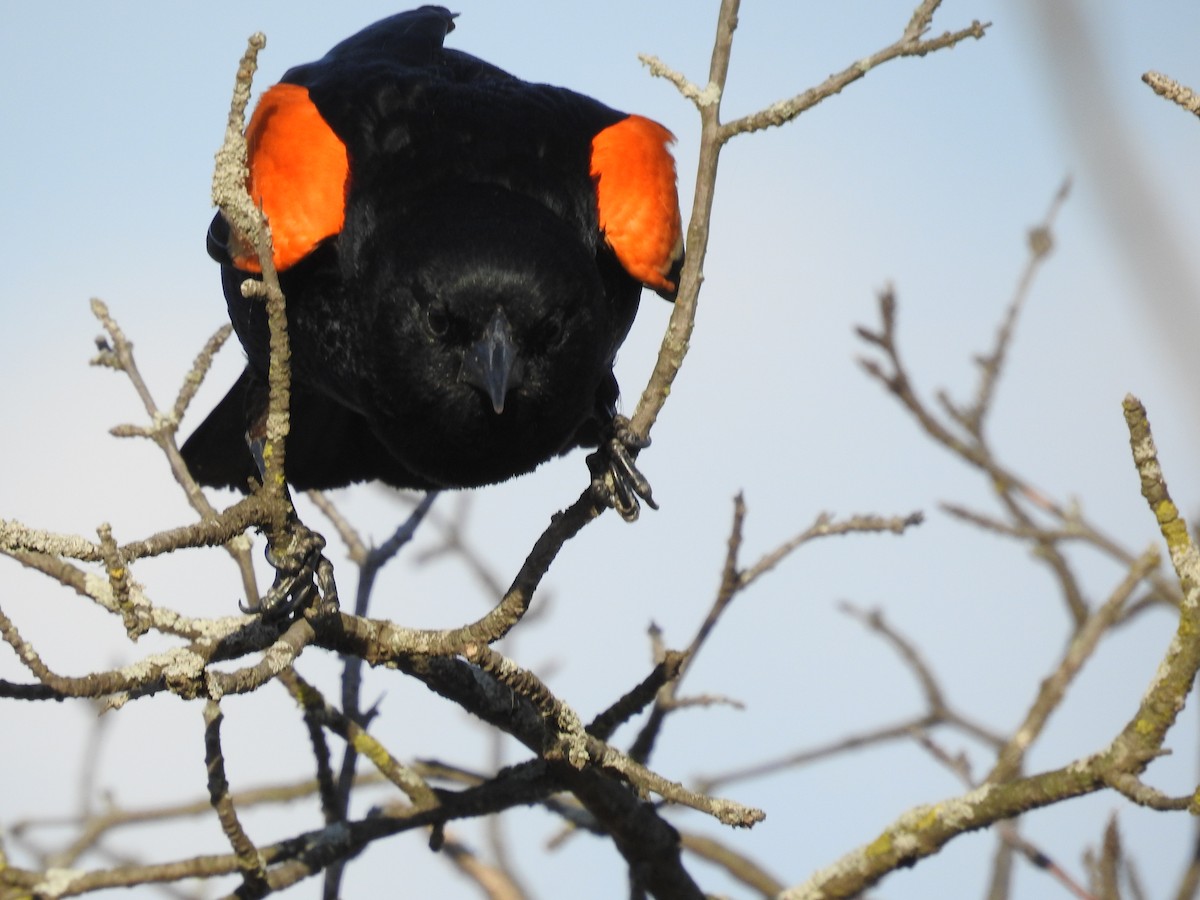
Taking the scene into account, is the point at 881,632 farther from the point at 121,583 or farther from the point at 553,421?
the point at 121,583

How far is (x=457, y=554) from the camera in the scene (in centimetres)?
526

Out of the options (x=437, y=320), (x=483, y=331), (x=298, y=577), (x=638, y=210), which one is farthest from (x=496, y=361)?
(x=638, y=210)

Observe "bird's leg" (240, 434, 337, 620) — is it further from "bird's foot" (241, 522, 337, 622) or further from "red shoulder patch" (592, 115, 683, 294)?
"red shoulder patch" (592, 115, 683, 294)

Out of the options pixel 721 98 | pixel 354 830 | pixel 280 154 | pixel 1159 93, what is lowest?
pixel 1159 93

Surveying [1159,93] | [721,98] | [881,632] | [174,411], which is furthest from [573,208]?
[1159,93]

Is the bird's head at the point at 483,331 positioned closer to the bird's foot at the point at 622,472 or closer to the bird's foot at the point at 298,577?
the bird's foot at the point at 622,472

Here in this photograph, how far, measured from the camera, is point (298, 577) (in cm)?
320

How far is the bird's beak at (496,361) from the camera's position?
12.1 ft

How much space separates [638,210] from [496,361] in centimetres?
101

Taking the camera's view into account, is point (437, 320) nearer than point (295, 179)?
Yes

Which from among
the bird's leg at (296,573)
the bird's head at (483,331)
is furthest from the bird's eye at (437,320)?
the bird's leg at (296,573)

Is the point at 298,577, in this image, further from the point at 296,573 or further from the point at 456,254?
the point at 456,254

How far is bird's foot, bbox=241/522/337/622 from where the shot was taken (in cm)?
293

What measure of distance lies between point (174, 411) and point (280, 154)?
0.83 m
